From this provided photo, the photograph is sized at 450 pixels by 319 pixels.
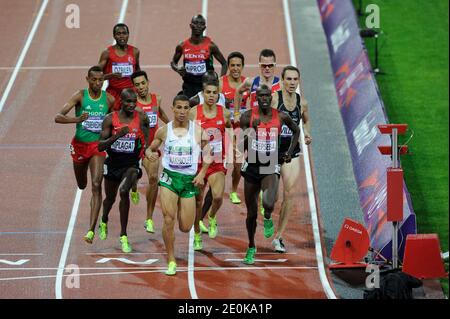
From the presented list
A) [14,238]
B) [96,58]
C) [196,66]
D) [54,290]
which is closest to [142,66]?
[96,58]

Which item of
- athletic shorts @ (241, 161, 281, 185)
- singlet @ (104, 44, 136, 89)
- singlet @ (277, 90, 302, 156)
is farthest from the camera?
singlet @ (104, 44, 136, 89)

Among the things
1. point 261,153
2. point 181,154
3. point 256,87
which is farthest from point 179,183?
point 256,87

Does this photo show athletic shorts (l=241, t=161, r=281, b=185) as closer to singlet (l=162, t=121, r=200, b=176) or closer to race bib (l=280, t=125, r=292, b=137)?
race bib (l=280, t=125, r=292, b=137)

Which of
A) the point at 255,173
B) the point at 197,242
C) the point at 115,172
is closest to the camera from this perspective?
the point at 255,173

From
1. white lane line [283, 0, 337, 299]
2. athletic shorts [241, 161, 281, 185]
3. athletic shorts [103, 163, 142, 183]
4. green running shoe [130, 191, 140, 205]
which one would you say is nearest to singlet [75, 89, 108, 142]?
athletic shorts [103, 163, 142, 183]

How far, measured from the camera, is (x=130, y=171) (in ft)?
54.4

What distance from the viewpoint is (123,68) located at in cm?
1909

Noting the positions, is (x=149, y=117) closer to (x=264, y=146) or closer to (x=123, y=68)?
(x=123, y=68)

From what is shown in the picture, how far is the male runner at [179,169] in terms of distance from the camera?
626 inches

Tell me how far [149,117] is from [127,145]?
1105 mm

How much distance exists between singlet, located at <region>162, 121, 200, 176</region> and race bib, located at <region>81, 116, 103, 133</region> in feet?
4.71

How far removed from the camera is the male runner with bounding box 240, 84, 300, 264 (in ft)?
53.8

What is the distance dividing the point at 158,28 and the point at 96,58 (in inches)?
80.8

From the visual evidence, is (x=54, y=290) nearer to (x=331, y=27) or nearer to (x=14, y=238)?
(x=14, y=238)
